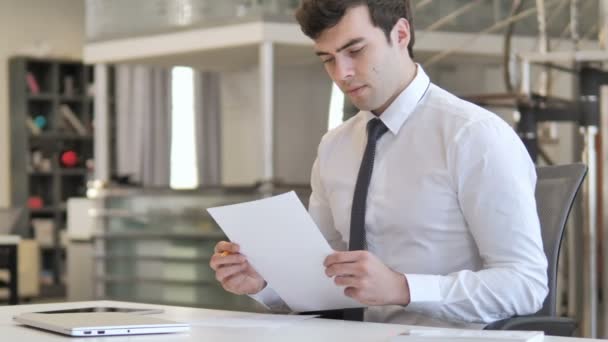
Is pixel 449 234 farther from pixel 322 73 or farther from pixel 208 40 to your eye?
pixel 322 73

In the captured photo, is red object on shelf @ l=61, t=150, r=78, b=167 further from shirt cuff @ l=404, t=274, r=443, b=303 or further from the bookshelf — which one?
shirt cuff @ l=404, t=274, r=443, b=303

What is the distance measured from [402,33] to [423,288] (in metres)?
0.57

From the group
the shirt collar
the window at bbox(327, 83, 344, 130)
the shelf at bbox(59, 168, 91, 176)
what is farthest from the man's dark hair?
the shelf at bbox(59, 168, 91, 176)

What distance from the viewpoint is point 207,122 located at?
9539mm

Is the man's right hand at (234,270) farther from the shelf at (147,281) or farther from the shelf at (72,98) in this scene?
the shelf at (72,98)

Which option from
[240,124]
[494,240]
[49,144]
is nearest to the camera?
[494,240]

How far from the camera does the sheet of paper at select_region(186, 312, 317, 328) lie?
1821 millimetres

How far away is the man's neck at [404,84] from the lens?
2205 mm

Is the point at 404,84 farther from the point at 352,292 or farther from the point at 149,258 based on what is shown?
the point at 149,258

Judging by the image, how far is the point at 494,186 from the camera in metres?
1.98

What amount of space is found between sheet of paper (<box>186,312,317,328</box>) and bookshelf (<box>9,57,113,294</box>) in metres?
8.61

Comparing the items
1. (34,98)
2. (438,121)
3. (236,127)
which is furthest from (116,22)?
(438,121)

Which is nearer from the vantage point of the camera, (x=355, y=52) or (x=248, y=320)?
(x=248, y=320)

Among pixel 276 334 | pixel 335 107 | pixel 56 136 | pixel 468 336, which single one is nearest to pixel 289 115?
pixel 335 107
